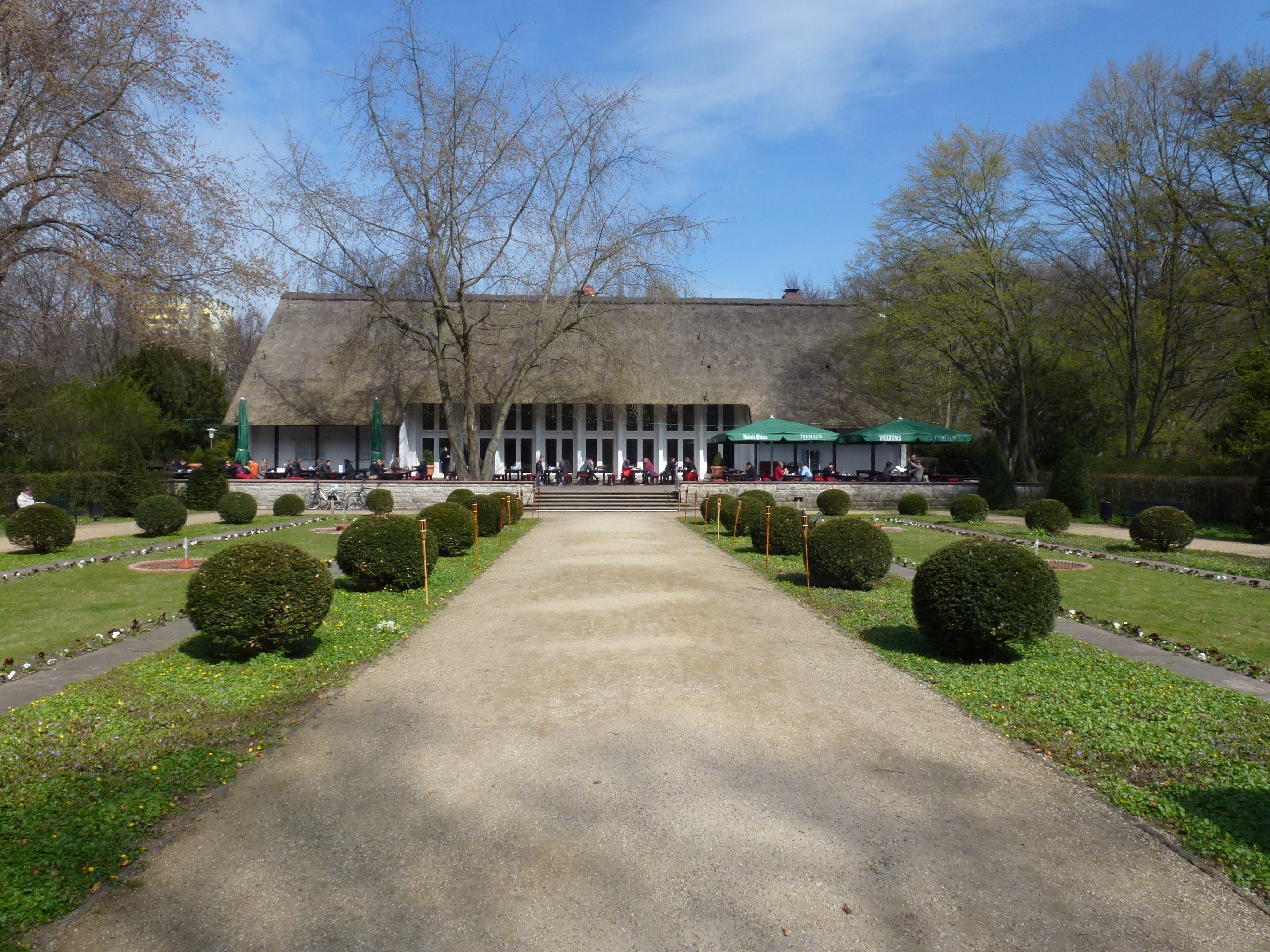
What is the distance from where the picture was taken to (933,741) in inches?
235

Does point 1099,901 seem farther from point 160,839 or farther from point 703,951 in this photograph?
point 160,839

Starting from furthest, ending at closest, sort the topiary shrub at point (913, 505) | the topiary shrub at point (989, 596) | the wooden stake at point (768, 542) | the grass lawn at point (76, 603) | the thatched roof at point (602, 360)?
the thatched roof at point (602, 360) → the topiary shrub at point (913, 505) → the wooden stake at point (768, 542) → the grass lawn at point (76, 603) → the topiary shrub at point (989, 596)

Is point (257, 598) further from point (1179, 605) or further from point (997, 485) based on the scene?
point (997, 485)

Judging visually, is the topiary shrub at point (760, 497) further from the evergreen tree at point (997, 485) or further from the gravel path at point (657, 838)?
the gravel path at point (657, 838)

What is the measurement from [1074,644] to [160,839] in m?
8.65

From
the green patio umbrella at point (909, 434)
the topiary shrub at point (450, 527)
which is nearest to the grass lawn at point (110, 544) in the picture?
the topiary shrub at point (450, 527)

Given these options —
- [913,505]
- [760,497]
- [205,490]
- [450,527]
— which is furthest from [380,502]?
[913,505]

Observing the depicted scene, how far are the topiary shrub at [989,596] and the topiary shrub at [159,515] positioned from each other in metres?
17.8

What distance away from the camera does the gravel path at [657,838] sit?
11.6 ft

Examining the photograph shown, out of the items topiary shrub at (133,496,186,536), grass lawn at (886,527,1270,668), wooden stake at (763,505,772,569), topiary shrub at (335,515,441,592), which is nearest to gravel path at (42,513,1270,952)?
grass lawn at (886,527,1270,668)

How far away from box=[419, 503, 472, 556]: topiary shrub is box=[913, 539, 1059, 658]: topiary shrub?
10248 millimetres

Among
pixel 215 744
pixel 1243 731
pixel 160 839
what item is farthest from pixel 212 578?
pixel 1243 731

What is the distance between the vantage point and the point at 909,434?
31.5 m

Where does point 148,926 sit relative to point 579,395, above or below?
below
